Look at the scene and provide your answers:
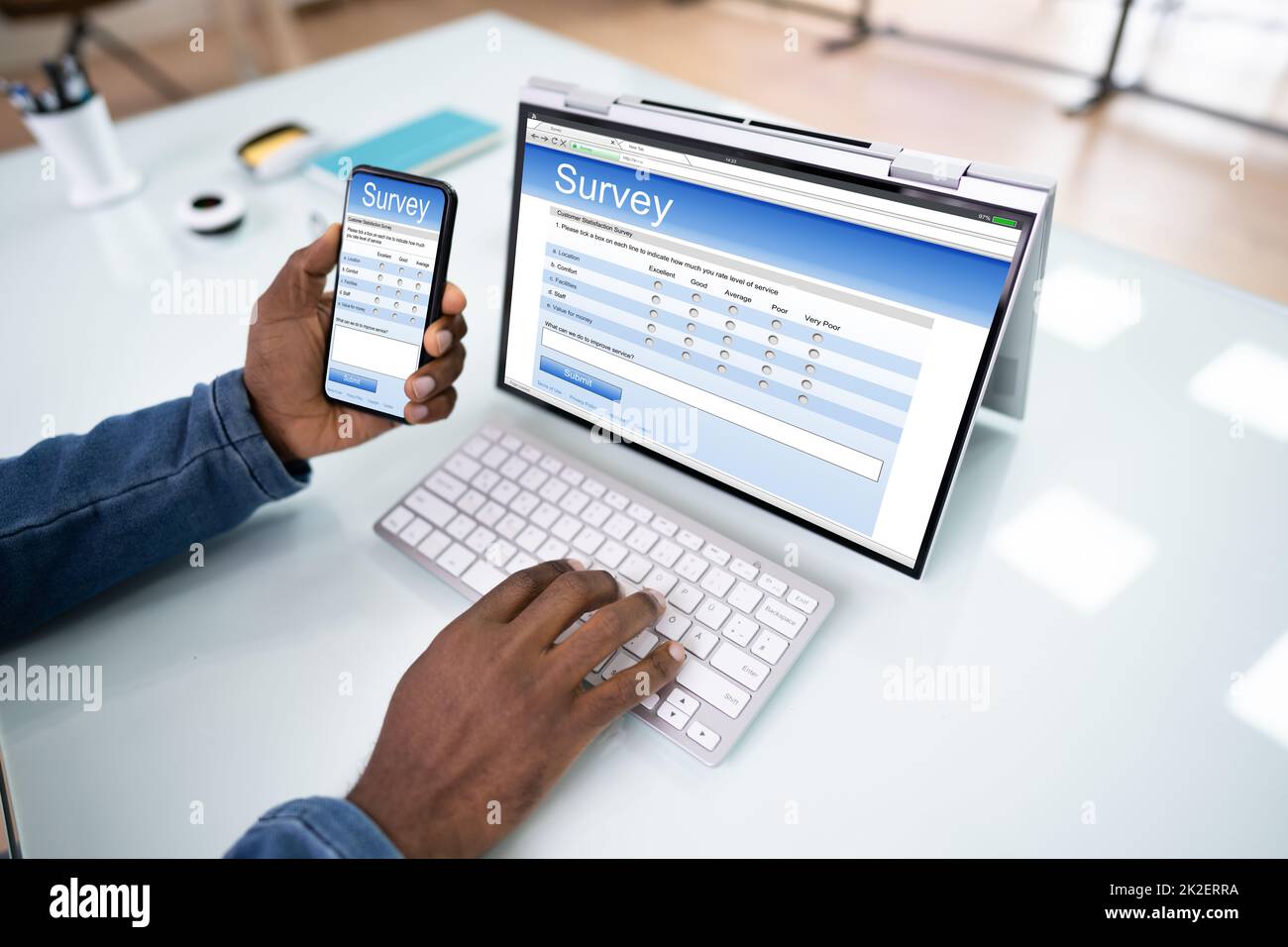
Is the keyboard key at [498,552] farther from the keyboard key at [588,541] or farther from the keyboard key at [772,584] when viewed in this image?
the keyboard key at [772,584]

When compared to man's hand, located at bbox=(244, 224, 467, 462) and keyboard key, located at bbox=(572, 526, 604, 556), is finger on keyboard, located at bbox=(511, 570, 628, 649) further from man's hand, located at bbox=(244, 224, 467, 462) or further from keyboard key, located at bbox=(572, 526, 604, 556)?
man's hand, located at bbox=(244, 224, 467, 462)

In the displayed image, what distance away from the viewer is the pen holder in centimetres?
110

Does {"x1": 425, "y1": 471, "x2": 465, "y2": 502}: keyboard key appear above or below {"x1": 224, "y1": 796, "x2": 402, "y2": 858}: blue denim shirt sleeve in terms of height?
above

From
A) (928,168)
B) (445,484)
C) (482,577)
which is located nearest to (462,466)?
(445,484)

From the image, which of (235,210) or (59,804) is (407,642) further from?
(235,210)

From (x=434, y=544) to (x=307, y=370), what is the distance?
0.70 ft

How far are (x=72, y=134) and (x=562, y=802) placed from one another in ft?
3.87

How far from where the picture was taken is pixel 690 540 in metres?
0.68

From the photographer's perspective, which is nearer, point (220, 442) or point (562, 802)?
point (562, 802)

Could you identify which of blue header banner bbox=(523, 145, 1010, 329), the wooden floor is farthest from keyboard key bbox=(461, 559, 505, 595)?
the wooden floor

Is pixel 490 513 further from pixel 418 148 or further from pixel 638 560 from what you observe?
pixel 418 148

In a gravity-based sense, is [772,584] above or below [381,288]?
below

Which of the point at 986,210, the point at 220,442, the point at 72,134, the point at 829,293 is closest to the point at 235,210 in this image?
the point at 72,134

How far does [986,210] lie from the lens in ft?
Result: 1.76
